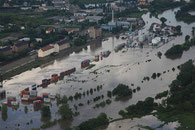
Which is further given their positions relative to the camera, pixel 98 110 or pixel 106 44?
pixel 106 44

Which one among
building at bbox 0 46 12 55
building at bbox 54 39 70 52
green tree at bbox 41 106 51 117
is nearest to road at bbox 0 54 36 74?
building at bbox 0 46 12 55

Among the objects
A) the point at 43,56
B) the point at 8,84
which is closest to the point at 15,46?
the point at 43,56

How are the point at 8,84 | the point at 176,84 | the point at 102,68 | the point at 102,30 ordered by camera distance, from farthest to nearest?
the point at 102,30
the point at 102,68
the point at 8,84
the point at 176,84

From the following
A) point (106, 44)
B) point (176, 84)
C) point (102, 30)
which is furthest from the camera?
point (102, 30)

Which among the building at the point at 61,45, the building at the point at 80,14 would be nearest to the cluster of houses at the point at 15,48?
the building at the point at 61,45

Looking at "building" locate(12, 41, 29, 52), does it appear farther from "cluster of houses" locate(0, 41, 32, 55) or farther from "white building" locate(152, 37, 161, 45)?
"white building" locate(152, 37, 161, 45)

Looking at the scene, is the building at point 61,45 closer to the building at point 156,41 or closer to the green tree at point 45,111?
the building at point 156,41

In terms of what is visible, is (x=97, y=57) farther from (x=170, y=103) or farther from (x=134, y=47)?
(x=170, y=103)

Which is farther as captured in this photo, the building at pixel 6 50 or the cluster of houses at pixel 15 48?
the cluster of houses at pixel 15 48
